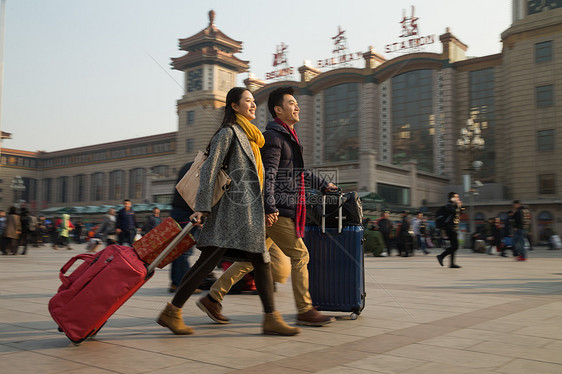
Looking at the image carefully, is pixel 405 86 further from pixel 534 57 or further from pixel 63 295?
pixel 63 295

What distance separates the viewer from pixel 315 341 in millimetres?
3738

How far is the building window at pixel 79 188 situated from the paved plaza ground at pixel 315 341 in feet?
262

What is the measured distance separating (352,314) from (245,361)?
67.1 inches

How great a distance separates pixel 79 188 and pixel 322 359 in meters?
85.0

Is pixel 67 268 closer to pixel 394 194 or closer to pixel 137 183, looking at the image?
pixel 394 194

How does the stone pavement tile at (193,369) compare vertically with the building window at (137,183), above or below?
below

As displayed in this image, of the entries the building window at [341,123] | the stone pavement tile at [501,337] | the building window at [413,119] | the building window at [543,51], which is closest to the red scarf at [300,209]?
the stone pavement tile at [501,337]

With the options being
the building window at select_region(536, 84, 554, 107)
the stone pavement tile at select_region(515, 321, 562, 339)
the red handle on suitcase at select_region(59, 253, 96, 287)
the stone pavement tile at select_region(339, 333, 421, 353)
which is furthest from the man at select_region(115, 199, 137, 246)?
the building window at select_region(536, 84, 554, 107)

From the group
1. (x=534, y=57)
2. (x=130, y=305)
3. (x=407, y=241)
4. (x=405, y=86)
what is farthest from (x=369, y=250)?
(x=405, y=86)

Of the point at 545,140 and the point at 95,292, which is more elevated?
the point at 545,140

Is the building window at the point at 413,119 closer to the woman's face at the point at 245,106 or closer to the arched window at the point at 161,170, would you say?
the arched window at the point at 161,170

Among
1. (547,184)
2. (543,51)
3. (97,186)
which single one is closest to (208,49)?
(97,186)

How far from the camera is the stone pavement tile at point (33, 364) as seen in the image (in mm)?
2876

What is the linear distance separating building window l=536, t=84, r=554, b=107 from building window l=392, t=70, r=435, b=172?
10.4 metres
